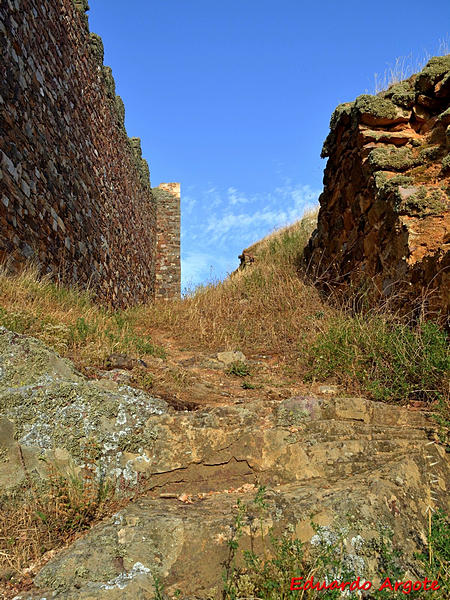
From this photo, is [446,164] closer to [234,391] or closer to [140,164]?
[234,391]

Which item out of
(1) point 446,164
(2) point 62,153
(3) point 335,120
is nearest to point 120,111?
(2) point 62,153

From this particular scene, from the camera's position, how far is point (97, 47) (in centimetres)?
874

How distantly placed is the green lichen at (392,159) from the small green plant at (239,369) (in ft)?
9.36

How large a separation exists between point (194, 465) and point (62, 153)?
5391 mm

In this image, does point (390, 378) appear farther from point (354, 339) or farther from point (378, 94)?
point (378, 94)

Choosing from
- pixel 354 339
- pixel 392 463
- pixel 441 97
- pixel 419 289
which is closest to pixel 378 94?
pixel 441 97

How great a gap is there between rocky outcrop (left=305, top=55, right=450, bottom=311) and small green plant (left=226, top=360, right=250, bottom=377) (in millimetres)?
1756

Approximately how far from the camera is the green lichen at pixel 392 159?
17.0ft

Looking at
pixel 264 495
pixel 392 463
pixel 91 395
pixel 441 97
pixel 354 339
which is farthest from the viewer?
pixel 441 97

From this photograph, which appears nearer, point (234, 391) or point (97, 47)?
point (234, 391)

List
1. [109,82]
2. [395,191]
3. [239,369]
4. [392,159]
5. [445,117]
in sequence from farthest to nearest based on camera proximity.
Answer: [109,82] < [392,159] < [445,117] < [395,191] < [239,369]

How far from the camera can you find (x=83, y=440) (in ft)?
8.09

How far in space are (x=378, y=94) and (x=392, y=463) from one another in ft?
17.5

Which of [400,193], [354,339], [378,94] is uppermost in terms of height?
[378,94]
